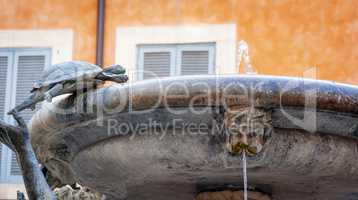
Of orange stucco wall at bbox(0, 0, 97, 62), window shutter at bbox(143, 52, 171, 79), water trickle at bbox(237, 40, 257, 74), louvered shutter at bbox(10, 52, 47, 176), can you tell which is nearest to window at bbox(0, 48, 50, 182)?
louvered shutter at bbox(10, 52, 47, 176)

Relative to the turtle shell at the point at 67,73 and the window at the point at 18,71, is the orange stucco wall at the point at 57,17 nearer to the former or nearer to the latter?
the window at the point at 18,71

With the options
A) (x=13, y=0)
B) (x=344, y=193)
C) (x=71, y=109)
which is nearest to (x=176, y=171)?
(x=71, y=109)

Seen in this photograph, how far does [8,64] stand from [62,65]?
699cm

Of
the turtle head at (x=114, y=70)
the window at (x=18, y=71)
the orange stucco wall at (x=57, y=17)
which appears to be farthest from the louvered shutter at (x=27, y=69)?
the turtle head at (x=114, y=70)

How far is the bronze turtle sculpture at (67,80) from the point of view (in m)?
3.94

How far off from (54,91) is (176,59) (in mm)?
6582

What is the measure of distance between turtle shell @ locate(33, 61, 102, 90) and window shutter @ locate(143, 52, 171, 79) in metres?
6.38

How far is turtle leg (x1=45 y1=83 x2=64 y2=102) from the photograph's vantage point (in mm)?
3908

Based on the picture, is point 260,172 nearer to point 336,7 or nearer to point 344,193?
point 344,193

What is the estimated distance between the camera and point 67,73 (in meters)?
3.98

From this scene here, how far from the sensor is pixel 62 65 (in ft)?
13.2

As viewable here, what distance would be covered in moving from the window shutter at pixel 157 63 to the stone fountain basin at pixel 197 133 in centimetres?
603

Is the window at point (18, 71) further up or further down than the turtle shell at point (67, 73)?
further up

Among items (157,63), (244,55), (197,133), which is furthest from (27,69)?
(197,133)
